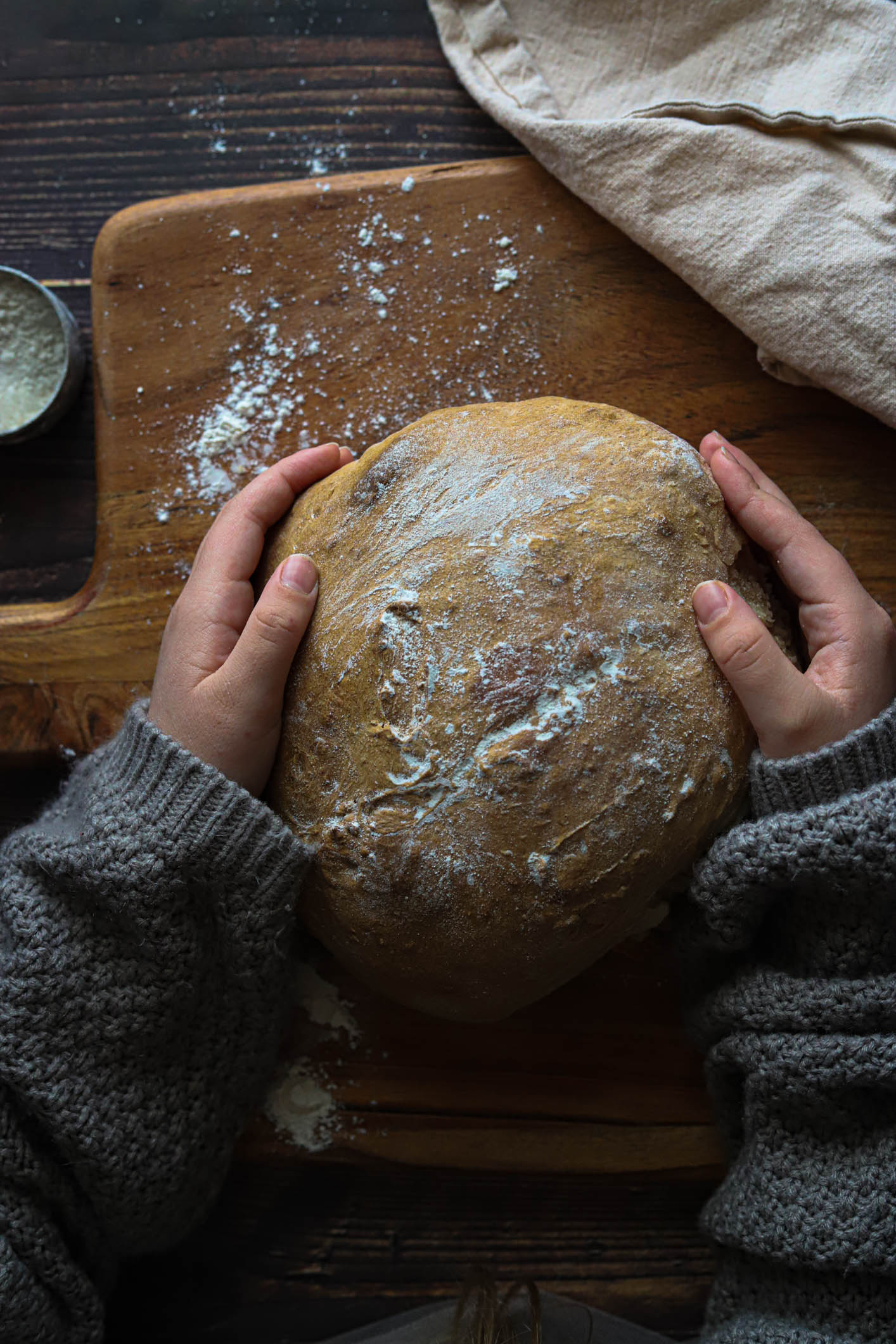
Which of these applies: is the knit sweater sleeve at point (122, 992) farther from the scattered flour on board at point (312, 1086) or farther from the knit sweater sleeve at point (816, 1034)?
the knit sweater sleeve at point (816, 1034)

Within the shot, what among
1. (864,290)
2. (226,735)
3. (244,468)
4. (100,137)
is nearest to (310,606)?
(226,735)

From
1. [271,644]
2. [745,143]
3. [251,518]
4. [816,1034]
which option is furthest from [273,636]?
[745,143]

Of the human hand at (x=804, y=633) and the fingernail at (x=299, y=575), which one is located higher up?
the human hand at (x=804, y=633)

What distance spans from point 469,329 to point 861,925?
38.5 inches

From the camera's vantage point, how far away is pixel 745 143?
126 centimetres

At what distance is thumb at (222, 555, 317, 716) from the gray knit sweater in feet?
0.36

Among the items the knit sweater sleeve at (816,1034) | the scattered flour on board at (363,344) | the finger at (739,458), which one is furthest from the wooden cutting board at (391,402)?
the knit sweater sleeve at (816,1034)

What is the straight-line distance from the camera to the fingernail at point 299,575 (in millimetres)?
1097

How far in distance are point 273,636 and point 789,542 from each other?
2.17ft

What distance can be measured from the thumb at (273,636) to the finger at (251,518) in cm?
12

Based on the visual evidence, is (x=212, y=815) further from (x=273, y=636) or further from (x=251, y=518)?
(x=251, y=518)

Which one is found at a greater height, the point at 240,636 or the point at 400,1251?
the point at 240,636

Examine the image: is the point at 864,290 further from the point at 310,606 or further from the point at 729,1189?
the point at 729,1189

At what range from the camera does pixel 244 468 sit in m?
1.37
